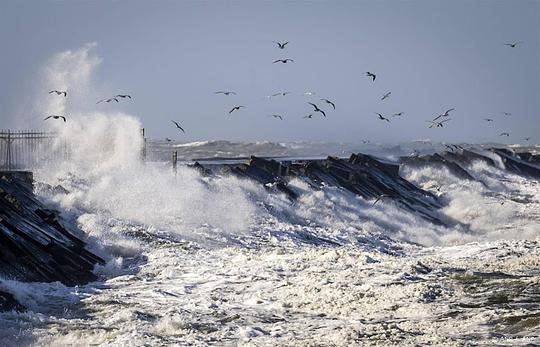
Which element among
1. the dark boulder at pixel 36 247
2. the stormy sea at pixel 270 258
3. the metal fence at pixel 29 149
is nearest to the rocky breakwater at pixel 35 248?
the dark boulder at pixel 36 247

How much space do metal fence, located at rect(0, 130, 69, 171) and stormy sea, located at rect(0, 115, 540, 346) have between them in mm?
689

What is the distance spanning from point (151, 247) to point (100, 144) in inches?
579

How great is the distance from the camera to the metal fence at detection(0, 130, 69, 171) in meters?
30.8

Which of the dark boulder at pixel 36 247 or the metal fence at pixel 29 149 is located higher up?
the metal fence at pixel 29 149

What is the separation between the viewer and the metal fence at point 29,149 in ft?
101

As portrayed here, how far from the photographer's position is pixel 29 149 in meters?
32.7

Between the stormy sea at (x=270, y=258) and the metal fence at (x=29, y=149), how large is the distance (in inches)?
27.1

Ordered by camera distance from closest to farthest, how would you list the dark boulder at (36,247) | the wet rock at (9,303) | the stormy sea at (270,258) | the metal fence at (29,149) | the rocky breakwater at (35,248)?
1. the stormy sea at (270,258)
2. the wet rock at (9,303)
3. the rocky breakwater at (35,248)
4. the dark boulder at (36,247)
5. the metal fence at (29,149)

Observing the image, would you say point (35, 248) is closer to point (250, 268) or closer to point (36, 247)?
point (36, 247)

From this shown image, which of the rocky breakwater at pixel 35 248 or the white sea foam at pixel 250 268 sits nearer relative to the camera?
Answer: the white sea foam at pixel 250 268

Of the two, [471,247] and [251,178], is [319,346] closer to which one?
[471,247]

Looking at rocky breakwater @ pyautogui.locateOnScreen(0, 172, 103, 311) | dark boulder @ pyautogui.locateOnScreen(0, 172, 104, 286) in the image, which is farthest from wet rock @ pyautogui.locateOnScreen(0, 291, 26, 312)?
dark boulder @ pyautogui.locateOnScreen(0, 172, 104, 286)

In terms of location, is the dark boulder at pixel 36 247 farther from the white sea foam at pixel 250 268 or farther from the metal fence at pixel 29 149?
the metal fence at pixel 29 149

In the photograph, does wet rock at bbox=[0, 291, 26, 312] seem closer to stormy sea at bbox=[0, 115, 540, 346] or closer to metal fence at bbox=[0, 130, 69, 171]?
stormy sea at bbox=[0, 115, 540, 346]
